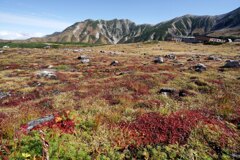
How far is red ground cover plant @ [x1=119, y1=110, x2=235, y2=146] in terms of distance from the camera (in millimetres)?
10880

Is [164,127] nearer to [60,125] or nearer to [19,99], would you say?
[60,125]

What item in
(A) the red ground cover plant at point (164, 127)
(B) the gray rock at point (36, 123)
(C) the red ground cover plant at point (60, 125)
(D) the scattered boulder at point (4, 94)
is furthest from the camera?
(D) the scattered boulder at point (4, 94)

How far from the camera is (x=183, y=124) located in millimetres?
12078

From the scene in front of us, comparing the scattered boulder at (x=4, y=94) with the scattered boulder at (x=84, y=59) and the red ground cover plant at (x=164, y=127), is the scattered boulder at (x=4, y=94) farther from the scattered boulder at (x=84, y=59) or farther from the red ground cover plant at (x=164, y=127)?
the scattered boulder at (x=84, y=59)

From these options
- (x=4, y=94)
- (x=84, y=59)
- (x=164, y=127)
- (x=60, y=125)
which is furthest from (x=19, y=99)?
(x=84, y=59)

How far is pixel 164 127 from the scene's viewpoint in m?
11.8

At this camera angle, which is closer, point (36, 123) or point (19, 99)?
point (36, 123)

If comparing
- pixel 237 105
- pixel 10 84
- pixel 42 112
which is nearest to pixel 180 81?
pixel 237 105

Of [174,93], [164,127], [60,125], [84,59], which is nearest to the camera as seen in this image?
[60,125]

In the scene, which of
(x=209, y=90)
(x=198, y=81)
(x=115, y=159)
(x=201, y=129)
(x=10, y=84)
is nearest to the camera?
(x=115, y=159)

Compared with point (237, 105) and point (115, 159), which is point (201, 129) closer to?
point (115, 159)

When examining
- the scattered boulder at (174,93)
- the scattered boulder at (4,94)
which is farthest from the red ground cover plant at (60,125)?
the scattered boulder at (4,94)

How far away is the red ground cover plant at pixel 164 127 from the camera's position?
35.7 feet

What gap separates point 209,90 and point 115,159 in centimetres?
1528
